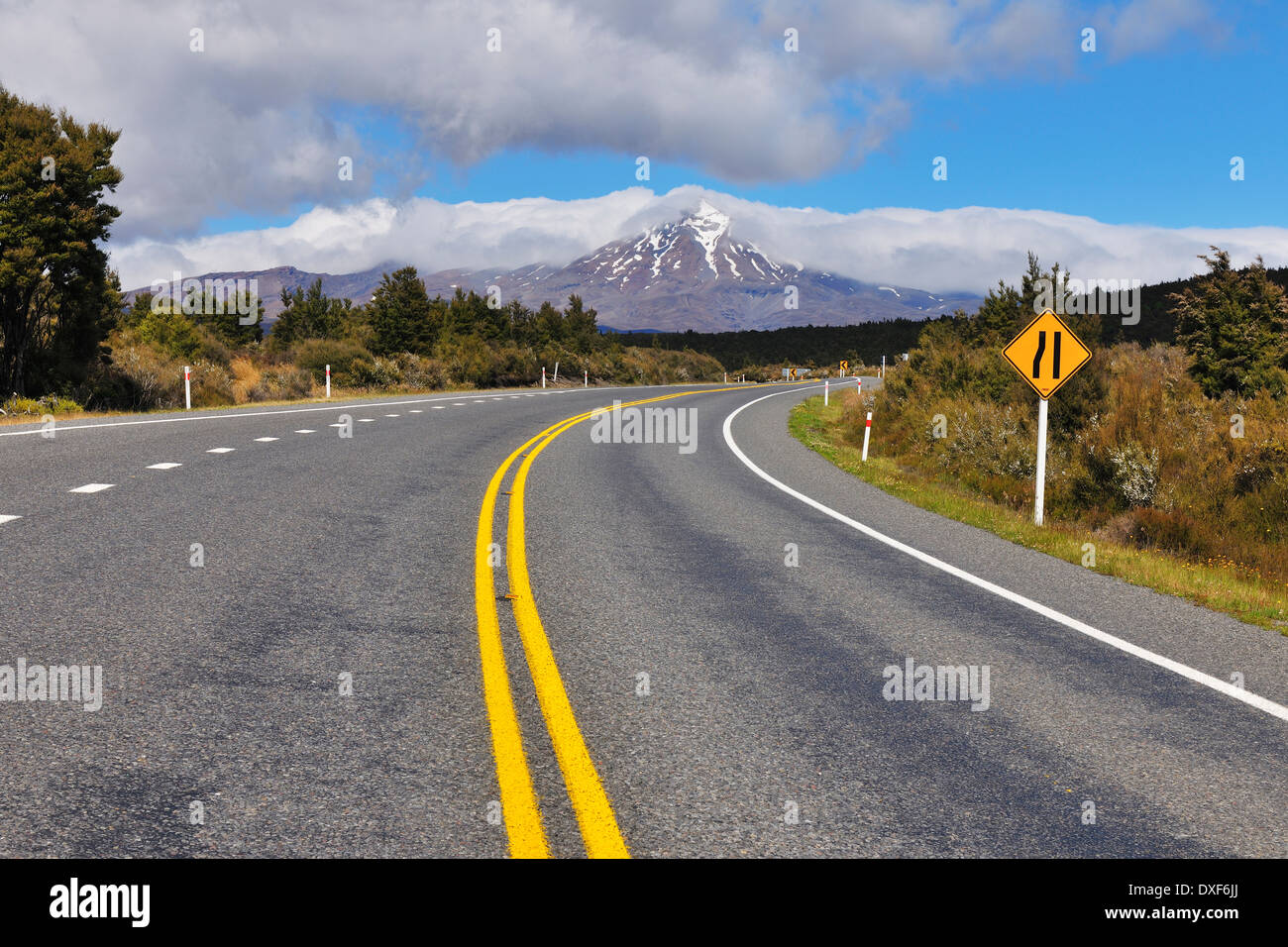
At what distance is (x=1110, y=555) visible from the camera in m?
9.02

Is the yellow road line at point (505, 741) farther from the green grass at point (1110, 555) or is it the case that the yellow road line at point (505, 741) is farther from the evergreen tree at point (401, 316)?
the evergreen tree at point (401, 316)

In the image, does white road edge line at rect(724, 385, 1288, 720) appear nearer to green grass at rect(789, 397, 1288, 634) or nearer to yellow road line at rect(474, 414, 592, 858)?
green grass at rect(789, 397, 1288, 634)

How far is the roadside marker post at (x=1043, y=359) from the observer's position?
37.7ft

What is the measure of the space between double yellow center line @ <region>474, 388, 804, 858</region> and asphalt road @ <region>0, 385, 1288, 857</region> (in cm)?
3

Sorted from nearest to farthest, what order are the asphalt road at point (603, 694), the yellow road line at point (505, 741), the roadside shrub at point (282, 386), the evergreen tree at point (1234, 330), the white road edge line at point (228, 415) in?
the yellow road line at point (505, 741) → the asphalt road at point (603, 694) → the white road edge line at point (228, 415) → the evergreen tree at point (1234, 330) → the roadside shrub at point (282, 386)

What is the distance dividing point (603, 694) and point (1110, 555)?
654cm

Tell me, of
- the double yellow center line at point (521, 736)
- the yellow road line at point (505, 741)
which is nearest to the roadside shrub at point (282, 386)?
the double yellow center line at point (521, 736)

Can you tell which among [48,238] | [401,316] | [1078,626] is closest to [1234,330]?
[1078,626]

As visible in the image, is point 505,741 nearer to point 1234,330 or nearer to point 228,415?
point 228,415

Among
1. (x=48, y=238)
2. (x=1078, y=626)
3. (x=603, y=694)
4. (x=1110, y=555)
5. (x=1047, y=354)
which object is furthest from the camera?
(x=48, y=238)

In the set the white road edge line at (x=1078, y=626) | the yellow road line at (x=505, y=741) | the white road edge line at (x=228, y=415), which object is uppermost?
the white road edge line at (x=228, y=415)

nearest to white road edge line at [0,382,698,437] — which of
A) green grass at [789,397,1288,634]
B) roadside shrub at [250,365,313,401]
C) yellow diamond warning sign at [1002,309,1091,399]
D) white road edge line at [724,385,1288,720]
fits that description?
roadside shrub at [250,365,313,401]

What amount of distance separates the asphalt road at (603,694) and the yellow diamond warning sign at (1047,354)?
303 centimetres

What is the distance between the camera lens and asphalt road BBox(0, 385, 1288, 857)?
333 centimetres
